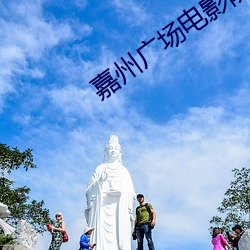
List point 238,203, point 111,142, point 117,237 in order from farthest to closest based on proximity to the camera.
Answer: point 238,203 < point 111,142 < point 117,237

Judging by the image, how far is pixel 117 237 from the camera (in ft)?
43.9

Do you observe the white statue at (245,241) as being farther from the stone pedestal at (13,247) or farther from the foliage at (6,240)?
the foliage at (6,240)

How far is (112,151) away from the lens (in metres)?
14.5

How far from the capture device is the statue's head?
14.5 meters

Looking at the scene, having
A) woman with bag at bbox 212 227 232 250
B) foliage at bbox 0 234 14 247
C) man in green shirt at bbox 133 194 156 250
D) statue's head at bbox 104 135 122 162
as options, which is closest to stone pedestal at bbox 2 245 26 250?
foliage at bbox 0 234 14 247

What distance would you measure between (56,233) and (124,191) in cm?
399

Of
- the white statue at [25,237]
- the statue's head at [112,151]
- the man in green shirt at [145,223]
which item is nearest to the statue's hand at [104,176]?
the statue's head at [112,151]

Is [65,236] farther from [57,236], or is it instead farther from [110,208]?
[110,208]

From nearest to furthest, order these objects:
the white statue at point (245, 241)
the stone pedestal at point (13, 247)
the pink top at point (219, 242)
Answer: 1. the white statue at point (245, 241)
2. the pink top at point (219, 242)
3. the stone pedestal at point (13, 247)

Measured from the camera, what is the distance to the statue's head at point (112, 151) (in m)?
14.5

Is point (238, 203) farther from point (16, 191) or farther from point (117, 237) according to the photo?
point (16, 191)

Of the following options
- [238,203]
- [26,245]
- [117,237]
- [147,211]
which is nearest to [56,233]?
[26,245]

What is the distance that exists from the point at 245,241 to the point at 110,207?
5.14 m

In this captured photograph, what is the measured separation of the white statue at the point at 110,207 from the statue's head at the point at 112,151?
0.29 m
